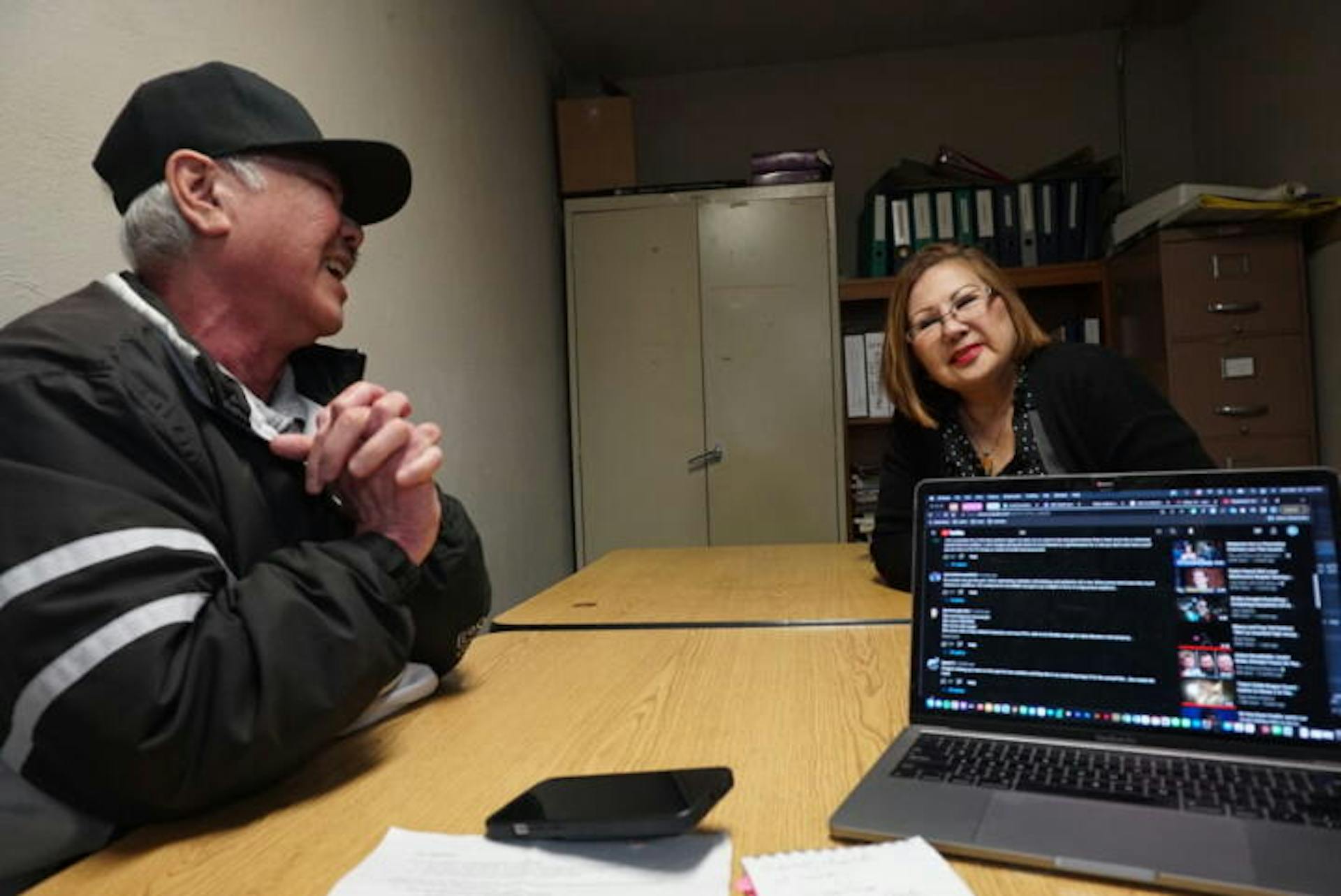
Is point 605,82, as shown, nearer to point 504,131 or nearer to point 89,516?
point 504,131

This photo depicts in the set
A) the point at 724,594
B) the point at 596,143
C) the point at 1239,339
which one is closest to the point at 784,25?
the point at 596,143

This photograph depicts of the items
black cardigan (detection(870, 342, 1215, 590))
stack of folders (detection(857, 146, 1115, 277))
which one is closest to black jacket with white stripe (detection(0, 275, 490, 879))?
black cardigan (detection(870, 342, 1215, 590))

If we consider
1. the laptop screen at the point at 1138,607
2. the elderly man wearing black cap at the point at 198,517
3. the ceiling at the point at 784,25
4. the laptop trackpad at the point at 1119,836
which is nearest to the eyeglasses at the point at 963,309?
the laptop screen at the point at 1138,607

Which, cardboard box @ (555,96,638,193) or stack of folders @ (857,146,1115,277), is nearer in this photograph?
stack of folders @ (857,146,1115,277)

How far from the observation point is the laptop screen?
696 mm

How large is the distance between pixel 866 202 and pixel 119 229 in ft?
10.1

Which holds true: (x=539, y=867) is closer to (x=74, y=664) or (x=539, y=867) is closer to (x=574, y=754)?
(x=574, y=754)

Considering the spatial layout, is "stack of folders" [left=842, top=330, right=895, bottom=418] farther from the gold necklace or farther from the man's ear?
the man's ear

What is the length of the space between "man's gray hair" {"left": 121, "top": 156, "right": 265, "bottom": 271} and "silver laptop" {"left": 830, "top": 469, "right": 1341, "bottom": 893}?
0.87 m

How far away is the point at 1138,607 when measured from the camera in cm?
76

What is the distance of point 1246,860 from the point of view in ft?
1.83

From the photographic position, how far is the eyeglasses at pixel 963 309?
5.97ft

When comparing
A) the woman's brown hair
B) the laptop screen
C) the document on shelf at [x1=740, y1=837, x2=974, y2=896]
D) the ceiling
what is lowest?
the document on shelf at [x1=740, y1=837, x2=974, y2=896]

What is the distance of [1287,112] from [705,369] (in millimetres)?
2227
